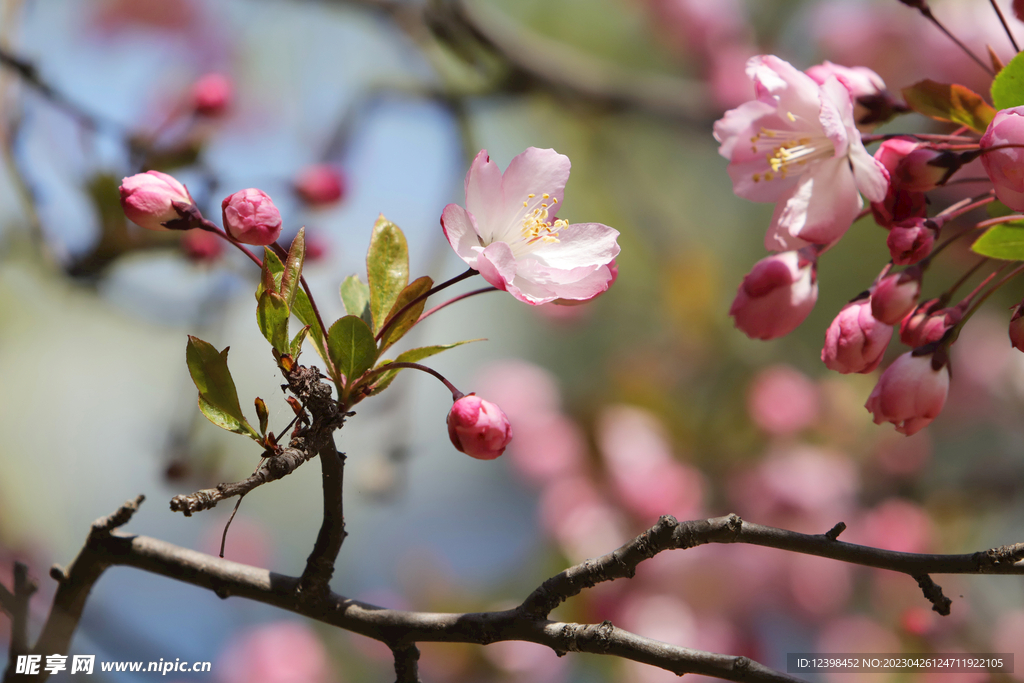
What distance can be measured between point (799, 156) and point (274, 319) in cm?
34

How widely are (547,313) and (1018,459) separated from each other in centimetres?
137

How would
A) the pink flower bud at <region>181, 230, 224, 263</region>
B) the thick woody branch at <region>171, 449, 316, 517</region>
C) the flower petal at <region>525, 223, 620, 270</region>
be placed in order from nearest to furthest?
the thick woody branch at <region>171, 449, 316, 517</region>
the flower petal at <region>525, 223, 620, 270</region>
the pink flower bud at <region>181, 230, 224, 263</region>

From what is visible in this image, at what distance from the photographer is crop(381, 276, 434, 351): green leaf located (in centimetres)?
38

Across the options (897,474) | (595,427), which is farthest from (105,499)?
(897,474)

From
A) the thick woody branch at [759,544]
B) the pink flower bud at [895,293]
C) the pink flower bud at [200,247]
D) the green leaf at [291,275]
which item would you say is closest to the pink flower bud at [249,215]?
the green leaf at [291,275]

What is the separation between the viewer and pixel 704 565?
1.41m

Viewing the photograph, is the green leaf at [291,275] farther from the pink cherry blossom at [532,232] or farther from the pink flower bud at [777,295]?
the pink flower bud at [777,295]

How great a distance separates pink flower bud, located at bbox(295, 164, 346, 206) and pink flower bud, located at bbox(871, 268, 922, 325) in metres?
0.74

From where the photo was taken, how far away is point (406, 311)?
0.39 metres

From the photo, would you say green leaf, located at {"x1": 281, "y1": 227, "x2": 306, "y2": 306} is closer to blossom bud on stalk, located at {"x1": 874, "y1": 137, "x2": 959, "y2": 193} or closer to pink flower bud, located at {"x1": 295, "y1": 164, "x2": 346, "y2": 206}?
blossom bud on stalk, located at {"x1": 874, "y1": 137, "x2": 959, "y2": 193}

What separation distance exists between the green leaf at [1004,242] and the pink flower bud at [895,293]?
0.04 m

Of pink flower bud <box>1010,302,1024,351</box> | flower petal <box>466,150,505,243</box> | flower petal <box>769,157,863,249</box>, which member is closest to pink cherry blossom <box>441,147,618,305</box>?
flower petal <box>466,150,505,243</box>

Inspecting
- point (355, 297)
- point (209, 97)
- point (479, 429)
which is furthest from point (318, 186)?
point (479, 429)

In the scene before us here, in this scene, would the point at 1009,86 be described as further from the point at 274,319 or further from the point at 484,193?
the point at 274,319
